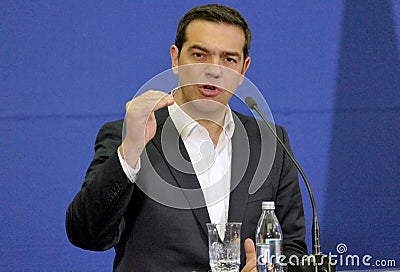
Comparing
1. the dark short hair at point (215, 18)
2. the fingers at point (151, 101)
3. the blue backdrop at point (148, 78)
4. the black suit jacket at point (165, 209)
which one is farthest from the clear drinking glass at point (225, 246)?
the blue backdrop at point (148, 78)

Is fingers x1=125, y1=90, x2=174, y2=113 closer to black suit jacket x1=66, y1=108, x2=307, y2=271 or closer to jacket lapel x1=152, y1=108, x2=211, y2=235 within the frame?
black suit jacket x1=66, y1=108, x2=307, y2=271

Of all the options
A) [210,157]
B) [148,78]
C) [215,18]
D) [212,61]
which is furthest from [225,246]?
[148,78]

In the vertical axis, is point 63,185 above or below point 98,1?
below

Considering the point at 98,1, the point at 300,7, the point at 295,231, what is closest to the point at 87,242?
the point at 295,231

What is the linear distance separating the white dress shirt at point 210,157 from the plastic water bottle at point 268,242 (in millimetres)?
171

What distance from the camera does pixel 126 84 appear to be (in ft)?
8.31

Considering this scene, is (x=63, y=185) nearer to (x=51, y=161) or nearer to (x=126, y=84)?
(x=51, y=161)

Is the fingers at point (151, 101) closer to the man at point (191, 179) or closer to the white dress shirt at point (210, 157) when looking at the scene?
the man at point (191, 179)

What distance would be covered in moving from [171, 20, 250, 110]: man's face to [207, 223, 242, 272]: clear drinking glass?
0.42 meters

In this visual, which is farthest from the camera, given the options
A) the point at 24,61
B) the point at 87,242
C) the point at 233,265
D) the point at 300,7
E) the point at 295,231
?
the point at 300,7

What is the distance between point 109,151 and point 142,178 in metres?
0.10

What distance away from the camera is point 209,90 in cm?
188

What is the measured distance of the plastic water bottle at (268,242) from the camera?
1.56m

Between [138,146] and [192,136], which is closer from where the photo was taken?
[138,146]
